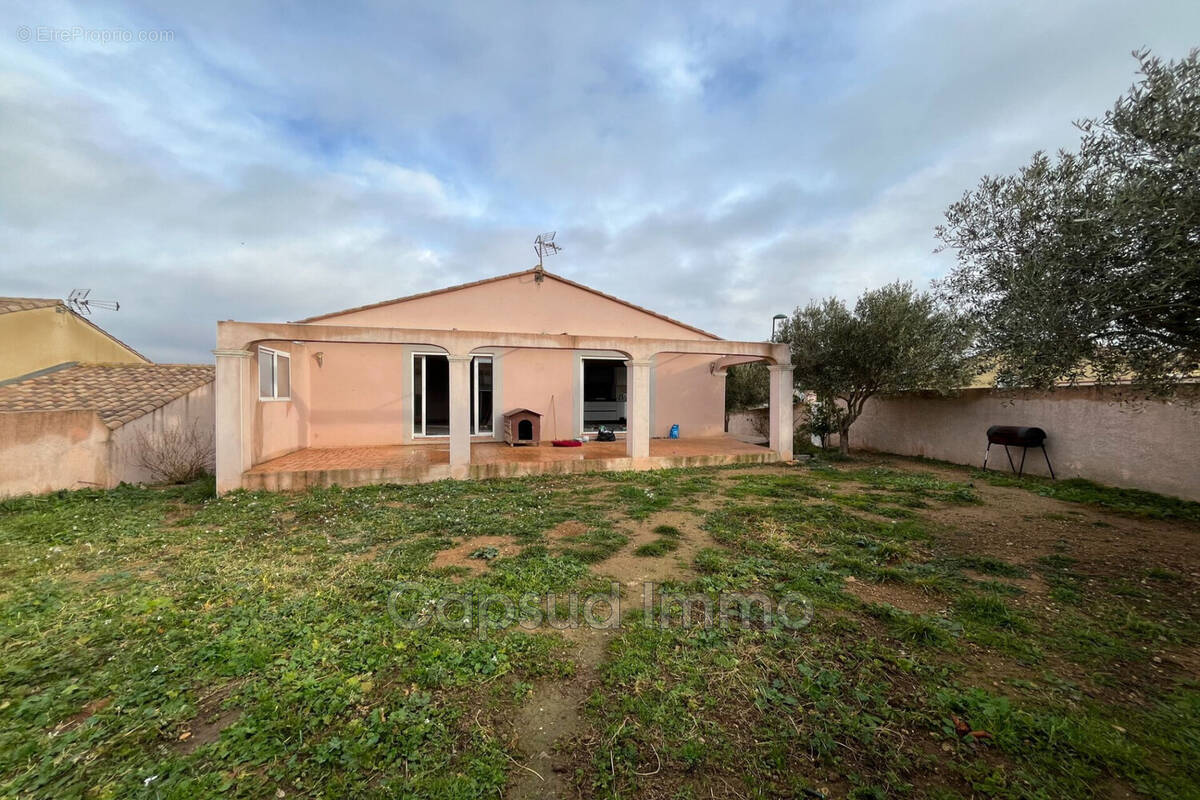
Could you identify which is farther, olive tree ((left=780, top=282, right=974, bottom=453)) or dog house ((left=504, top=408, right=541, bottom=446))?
dog house ((left=504, top=408, right=541, bottom=446))

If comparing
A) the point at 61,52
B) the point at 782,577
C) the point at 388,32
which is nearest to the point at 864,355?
the point at 782,577

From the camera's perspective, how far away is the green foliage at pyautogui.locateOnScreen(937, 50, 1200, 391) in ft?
11.2

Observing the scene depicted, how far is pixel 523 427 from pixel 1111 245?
32.5ft

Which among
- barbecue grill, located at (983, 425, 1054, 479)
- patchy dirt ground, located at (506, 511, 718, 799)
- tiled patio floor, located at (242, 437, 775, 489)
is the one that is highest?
barbecue grill, located at (983, 425, 1054, 479)

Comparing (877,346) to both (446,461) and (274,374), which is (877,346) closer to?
(446,461)

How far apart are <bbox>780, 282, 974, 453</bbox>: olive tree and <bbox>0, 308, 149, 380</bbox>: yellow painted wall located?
765 inches

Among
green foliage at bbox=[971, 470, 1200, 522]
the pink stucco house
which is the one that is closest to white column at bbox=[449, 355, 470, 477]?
the pink stucco house

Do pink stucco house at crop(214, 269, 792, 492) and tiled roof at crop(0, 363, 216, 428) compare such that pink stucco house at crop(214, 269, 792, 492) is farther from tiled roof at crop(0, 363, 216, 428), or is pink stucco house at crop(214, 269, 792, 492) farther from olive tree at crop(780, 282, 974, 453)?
tiled roof at crop(0, 363, 216, 428)

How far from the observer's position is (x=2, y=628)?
308 centimetres

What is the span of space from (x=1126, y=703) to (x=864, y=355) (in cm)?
922

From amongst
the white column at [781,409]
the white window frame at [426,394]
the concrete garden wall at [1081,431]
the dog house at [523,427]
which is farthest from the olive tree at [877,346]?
the white window frame at [426,394]

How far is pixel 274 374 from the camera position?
8.73m

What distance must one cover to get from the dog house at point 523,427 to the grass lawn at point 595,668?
544cm

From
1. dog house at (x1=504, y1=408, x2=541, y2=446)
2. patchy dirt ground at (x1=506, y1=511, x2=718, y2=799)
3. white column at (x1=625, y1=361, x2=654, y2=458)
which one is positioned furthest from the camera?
dog house at (x1=504, y1=408, x2=541, y2=446)
